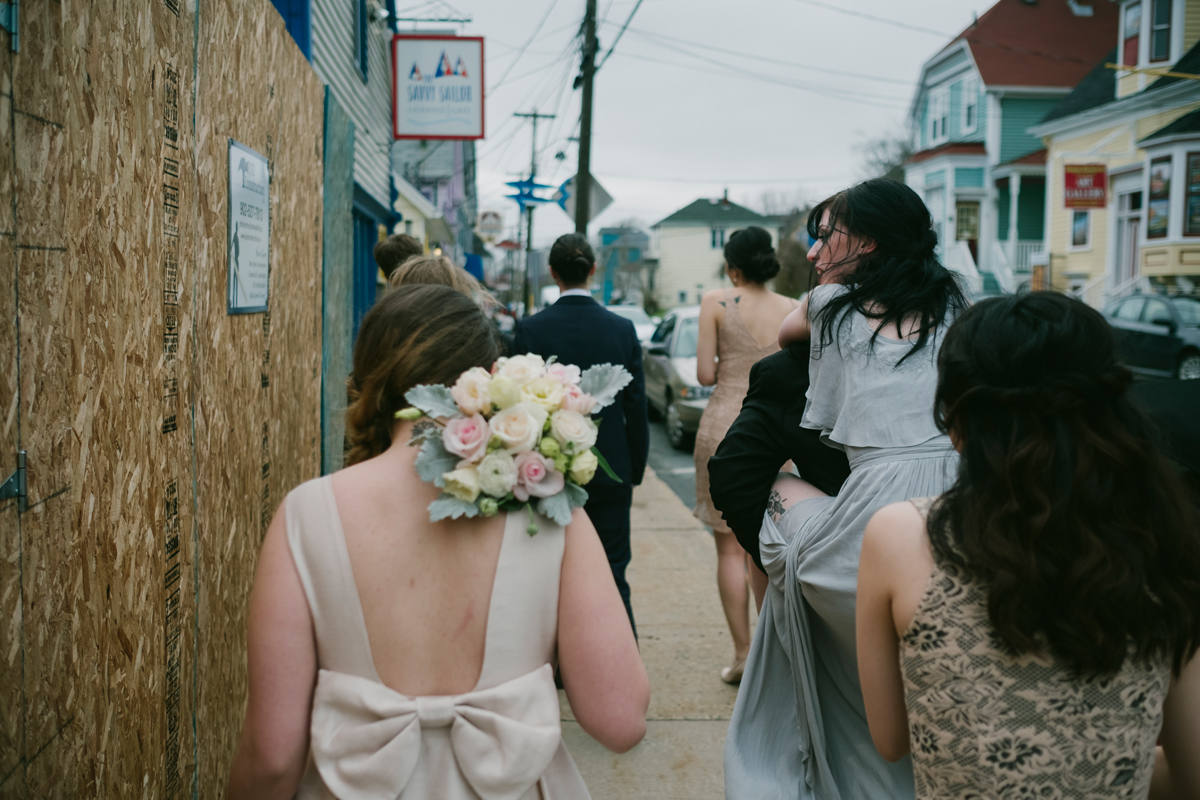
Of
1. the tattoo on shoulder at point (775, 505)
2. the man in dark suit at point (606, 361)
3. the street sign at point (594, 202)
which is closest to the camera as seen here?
the tattoo on shoulder at point (775, 505)

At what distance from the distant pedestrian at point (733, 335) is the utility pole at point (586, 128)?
9552 millimetres

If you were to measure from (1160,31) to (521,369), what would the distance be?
25.0 meters

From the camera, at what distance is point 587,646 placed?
1595mm

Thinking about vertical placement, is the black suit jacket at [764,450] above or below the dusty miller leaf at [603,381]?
below

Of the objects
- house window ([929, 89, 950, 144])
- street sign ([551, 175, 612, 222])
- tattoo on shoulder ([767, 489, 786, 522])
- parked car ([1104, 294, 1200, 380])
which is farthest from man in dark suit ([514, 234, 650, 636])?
house window ([929, 89, 950, 144])

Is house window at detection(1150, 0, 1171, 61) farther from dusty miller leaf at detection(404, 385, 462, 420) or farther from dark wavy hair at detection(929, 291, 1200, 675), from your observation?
dusty miller leaf at detection(404, 385, 462, 420)

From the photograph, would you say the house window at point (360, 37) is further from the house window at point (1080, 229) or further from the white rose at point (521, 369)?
the house window at point (1080, 229)

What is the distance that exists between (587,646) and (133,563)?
A: 122 centimetres

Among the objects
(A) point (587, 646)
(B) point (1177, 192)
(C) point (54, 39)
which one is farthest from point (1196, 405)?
(B) point (1177, 192)

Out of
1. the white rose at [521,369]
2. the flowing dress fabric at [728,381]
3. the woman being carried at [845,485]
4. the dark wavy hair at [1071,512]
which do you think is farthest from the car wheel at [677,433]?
the dark wavy hair at [1071,512]

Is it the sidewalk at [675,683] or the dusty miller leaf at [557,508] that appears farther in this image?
the sidewalk at [675,683]

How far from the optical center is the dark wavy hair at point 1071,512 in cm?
144

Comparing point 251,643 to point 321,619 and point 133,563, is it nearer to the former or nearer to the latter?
point 321,619

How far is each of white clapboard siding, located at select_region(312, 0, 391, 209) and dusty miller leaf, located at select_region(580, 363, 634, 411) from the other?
6642 millimetres
